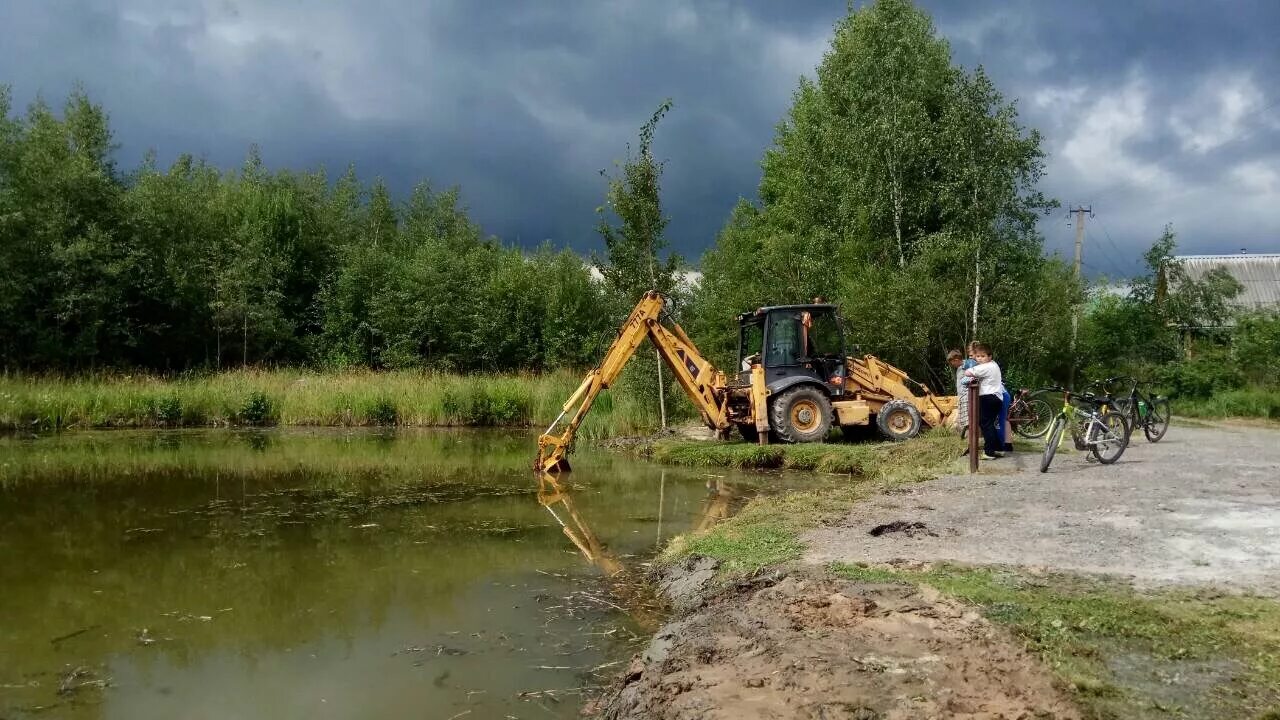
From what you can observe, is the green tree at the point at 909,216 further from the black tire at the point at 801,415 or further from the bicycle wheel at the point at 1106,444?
the bicycle wheel at the point at 1106,444

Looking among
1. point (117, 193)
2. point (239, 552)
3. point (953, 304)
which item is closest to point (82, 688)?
point (239, 552)

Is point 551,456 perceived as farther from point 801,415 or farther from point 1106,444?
point 1106,444

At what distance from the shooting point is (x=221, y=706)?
4496 mm

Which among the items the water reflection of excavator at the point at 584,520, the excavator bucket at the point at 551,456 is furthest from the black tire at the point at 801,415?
the excavator bucket at the point at 551,456

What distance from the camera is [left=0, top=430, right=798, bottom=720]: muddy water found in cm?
469

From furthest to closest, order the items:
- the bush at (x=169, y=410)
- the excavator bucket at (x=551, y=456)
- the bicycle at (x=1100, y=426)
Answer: the bush at (x=169, y=410), the excavator bucket at (x=551, y=456), the bicycle at (x=1100, y=426)

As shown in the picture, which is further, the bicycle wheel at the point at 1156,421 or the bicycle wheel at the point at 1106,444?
the bicycle wheel at the point at 1156,421

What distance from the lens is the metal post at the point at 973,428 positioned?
10.7 m

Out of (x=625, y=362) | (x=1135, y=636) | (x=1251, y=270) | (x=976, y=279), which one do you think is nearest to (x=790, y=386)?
(x=625, y=362)

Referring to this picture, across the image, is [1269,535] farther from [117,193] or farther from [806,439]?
[117,193]

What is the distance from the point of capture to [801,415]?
51.2 ft

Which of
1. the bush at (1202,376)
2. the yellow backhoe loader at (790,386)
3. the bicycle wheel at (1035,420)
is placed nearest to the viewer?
the bicycle wheel at (1035,420)

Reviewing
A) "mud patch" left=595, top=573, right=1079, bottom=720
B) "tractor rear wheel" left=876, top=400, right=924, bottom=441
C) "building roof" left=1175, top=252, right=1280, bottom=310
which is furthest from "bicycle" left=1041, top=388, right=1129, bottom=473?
"building roof" left=1175, top=252, right=1280, bottom=310

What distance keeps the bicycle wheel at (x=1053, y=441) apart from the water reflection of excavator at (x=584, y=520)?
13.1 feet
